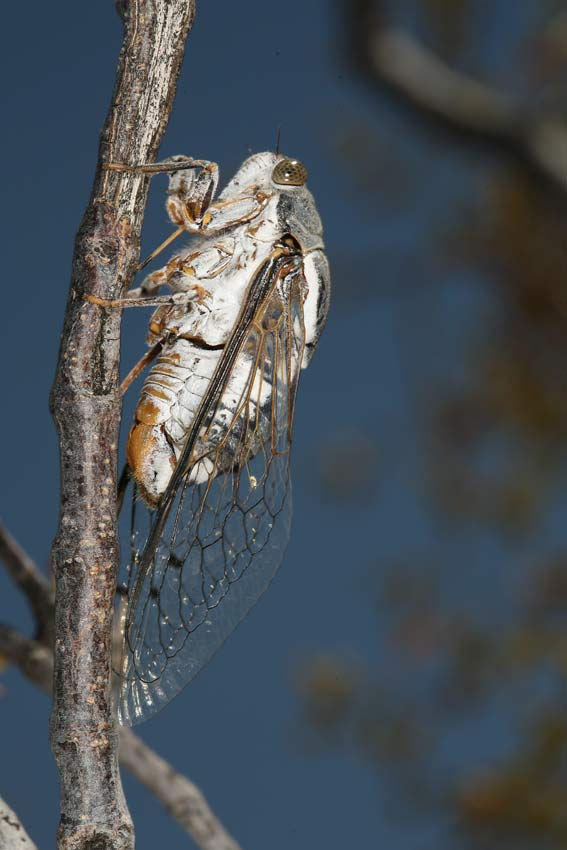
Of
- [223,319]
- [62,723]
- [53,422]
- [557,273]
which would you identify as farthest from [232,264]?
[557,273]

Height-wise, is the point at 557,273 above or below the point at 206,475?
above

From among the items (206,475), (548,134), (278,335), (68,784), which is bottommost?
(68,784)

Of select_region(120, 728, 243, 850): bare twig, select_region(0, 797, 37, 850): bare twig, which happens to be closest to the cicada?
select_region(120, 728, 243, 850): bare twig

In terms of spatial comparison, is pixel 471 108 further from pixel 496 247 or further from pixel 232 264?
pixel 496 247

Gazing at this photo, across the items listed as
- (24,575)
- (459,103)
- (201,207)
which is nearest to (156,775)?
(24,575)

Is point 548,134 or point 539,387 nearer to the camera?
point 548,134

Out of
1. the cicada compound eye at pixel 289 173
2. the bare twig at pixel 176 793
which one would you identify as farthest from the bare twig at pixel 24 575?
the cicada compound eye at pixel 289 173

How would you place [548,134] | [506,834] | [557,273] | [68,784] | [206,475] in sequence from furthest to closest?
[557,273]
[506,834]
[548,134]
[206,475]
[68,784]

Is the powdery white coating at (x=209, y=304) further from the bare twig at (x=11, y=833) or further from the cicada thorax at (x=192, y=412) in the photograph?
the bare twig at (x=11, y=833)
